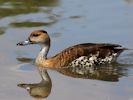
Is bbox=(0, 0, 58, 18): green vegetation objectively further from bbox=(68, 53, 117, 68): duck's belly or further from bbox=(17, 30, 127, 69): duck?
bbox=(68, 53, 117, 68): duck's belly

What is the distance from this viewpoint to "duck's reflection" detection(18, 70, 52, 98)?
12.3 meters

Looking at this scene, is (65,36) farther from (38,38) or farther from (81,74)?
(81,74)

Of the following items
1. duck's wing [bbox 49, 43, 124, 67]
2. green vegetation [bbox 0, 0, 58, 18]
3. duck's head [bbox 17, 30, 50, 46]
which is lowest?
green vegetation [bbox 0, 0, 58, 18]

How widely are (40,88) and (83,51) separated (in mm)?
1735

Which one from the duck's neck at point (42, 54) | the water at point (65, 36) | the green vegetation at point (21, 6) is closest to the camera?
the water at point (65, 36)

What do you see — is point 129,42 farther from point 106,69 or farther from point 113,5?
point 113,5

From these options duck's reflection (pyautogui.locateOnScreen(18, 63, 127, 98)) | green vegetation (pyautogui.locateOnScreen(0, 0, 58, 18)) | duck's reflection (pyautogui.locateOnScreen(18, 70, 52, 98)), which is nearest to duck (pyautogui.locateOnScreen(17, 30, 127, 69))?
duck's reflection (pyautogui.locateOnScreen(18, 63, 127, 98))

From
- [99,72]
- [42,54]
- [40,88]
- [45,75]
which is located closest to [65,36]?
[42,54]

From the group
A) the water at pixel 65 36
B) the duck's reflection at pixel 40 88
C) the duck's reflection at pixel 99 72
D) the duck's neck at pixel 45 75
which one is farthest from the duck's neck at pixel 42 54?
the duck's reflection at pixel 40 88

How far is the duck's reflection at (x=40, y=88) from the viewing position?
1232cm

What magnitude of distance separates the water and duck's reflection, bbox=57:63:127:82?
43mm

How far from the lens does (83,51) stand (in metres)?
14.1

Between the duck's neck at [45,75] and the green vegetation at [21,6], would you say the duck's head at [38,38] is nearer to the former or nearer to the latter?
the duck's neck at [45,75]

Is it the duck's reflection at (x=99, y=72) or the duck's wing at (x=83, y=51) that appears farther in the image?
the duck's wing at (x=83, y=51)
